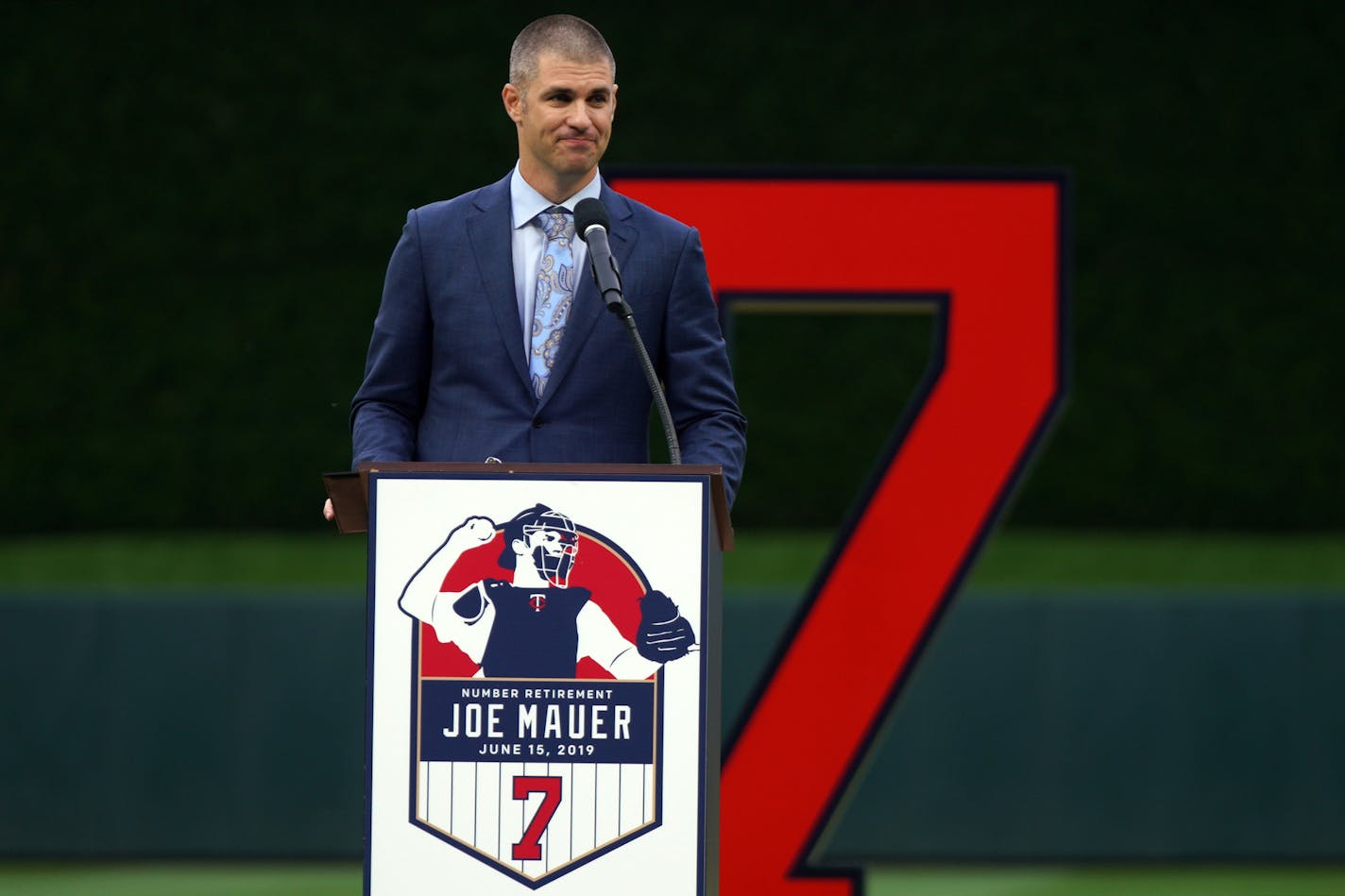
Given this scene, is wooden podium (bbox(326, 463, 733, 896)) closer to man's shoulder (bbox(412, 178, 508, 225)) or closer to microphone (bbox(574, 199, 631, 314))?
microphone (bbox(574, 199, 631, 314))

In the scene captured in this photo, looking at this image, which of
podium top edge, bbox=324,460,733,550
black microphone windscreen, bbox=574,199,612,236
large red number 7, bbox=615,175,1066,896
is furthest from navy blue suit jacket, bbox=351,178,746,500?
large red number 7, bbox=615,175,1066,896

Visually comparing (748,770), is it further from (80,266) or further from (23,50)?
(23,50)

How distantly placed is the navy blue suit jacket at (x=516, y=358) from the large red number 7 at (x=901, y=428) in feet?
3.81

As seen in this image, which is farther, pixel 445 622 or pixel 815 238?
pixel 815 238

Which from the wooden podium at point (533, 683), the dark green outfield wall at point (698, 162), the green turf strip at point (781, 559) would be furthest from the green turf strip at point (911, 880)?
the wooden podium at point (533, 683)

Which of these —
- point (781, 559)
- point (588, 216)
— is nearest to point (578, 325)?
point (588, 216)

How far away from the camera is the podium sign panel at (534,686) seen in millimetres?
2240

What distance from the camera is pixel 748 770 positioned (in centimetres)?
384

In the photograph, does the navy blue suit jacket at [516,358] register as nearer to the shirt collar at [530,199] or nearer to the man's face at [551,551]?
the shirt collar at [530,199]

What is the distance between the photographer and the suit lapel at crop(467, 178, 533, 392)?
263 centimetres

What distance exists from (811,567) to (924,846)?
1.05 meters

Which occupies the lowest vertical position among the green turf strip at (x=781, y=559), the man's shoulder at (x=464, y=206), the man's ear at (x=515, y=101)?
the green turf strip at (x=781, y=559)

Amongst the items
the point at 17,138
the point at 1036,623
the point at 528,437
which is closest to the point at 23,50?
the point at 17,138

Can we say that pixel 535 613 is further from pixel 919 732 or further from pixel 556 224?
pixel 919 732
